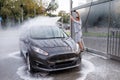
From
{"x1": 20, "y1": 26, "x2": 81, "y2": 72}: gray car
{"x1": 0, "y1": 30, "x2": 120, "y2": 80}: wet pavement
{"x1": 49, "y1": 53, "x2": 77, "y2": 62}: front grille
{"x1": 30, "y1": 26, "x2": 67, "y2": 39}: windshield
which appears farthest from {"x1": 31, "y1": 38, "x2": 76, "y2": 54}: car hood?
{"x1": 0, "y1": 30, "x2": 120, "y2": 80}: wet pavement

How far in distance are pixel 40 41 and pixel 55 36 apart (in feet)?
2.49

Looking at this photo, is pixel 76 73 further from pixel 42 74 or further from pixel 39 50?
pixel 39 50

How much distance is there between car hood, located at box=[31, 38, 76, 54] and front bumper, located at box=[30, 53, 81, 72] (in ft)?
0.62

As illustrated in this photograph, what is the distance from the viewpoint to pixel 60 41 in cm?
550

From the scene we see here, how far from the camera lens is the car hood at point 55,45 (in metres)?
4.96

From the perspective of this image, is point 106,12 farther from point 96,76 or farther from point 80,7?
point 96,76

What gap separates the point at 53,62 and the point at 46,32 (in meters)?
1.65

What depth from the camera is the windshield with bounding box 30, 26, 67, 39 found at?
5941 millimetres

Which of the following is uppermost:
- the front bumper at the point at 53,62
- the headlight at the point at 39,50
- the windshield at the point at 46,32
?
the windshield at the point at 46,32

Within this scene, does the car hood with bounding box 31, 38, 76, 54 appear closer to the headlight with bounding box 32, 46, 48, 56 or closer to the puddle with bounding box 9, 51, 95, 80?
the headlight with bounding box 32, 46, 48, 56

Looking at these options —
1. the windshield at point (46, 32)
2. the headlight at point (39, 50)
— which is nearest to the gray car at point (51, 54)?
the headlight at point (39, 50)

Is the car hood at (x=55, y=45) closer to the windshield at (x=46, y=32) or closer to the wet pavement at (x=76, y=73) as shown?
the windshield at (x=46, y=32)

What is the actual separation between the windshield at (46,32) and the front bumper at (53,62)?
1126 mm

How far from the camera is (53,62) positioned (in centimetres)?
481
